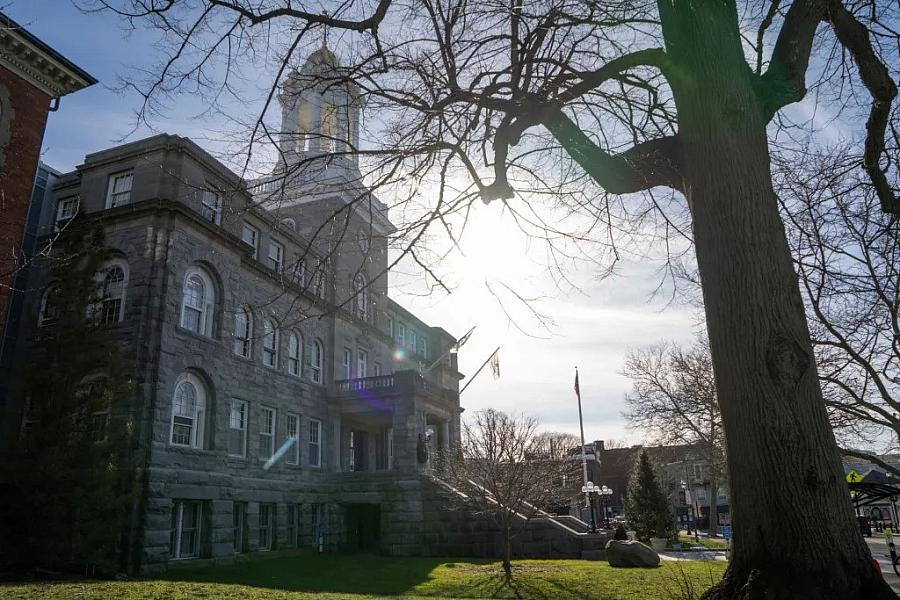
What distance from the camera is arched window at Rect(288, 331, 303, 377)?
28.4 m

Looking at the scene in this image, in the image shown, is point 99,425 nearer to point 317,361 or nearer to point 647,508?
point 317,361

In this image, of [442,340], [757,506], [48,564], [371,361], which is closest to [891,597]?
[757,506]

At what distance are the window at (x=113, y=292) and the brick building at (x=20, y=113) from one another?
2850mm

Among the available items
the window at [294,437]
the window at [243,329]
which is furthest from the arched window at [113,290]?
the window at [294,437]

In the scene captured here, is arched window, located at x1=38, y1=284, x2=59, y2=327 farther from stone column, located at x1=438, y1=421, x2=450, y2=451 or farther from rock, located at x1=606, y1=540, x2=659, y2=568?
rock, located at x1=606, y1=540, x2=659, y2=568

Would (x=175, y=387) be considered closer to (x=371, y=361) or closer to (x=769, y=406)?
(x=371, y=361)

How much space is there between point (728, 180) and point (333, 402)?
27.0m

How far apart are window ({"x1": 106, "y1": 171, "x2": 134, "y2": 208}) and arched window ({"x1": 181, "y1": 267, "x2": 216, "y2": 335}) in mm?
3572

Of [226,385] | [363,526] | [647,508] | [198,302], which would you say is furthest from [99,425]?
[647,508]

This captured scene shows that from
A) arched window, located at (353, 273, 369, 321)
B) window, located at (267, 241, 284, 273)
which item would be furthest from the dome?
window, located at (267, 241, 284, 273)

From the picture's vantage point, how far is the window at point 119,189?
22.8 m

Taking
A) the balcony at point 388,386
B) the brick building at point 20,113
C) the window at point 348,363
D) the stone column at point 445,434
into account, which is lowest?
the stone column at point 445,434

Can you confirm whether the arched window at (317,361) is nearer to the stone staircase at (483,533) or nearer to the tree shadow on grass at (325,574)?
the stone staircase at (483,533)

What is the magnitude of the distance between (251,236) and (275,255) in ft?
5.52
